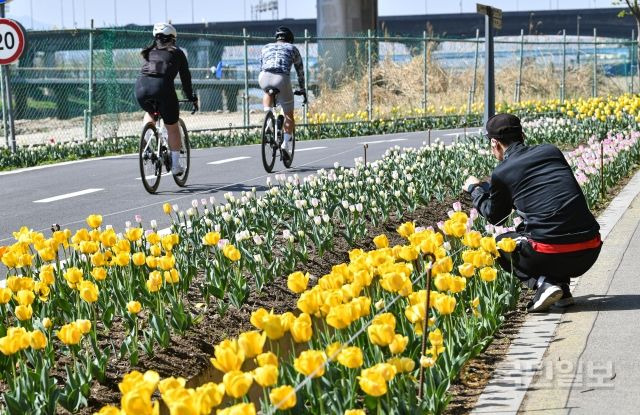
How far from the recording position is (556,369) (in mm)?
4660

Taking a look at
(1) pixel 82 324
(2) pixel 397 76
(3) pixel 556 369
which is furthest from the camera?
(2) pixel 397 76

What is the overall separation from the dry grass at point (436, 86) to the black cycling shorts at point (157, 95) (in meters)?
16.0

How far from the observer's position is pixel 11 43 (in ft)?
49.2

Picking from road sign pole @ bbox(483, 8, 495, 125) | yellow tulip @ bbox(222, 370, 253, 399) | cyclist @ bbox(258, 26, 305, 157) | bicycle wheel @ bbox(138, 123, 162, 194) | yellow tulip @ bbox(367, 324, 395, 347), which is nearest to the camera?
yellow tulip @ bbox(222, 370, 253, 399)

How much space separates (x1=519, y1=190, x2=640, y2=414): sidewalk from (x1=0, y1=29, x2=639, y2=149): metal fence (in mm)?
13976

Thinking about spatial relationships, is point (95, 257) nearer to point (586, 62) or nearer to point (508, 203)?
point (508, 203)

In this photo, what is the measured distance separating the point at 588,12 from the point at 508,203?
93.3m

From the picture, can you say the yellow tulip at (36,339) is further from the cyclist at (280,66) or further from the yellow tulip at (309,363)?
the cyclist at (280,66)

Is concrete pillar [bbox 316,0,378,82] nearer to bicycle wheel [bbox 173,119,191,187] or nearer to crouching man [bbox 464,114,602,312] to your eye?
bicycle wheel [bbox 173,119,191,187]

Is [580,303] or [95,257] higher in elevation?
[95,257]

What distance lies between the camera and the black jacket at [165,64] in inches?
443

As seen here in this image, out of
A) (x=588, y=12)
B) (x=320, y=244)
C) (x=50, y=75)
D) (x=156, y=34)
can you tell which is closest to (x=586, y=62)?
(x=50, y=75)

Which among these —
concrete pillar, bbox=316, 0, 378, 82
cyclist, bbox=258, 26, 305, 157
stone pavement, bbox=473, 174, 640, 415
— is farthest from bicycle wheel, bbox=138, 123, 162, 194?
concrete pillar, bbox=316, 0, 378, 82

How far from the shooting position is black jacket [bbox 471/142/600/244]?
234 inches
